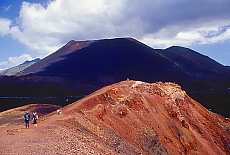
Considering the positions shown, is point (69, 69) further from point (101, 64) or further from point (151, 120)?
point (151, 120)

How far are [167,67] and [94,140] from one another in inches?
4016

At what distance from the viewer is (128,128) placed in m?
25.9

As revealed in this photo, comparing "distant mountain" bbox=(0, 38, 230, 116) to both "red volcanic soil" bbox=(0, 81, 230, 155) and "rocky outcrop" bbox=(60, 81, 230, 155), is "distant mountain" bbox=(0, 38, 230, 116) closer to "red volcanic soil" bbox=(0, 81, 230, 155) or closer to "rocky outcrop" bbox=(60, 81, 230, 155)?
"rocky outcrop" bbox=(60, 81, 230, 155)

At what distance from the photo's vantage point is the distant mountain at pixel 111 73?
285 feet

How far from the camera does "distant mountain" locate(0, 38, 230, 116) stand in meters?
86.9

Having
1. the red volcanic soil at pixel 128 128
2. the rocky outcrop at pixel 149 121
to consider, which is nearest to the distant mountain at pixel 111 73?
the rocky outcrop at pixel 149 121

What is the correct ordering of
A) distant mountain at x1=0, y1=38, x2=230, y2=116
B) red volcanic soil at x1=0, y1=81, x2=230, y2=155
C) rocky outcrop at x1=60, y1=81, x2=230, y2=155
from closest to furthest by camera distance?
red volcanic soil at x1=0, y1=81, x2=230, y2=155
rocky outcrop at x1=60, y1=81, x2=230, y2=155
distant mountain at x1=0, y1=38, x2=230, y2=116

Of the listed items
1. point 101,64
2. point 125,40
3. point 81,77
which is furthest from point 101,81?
point 125,40

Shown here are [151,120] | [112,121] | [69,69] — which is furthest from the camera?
[69,69]

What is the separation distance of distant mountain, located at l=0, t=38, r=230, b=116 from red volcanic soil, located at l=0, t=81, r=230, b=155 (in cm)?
4025

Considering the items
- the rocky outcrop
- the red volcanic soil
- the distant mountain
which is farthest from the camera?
the distant mountain

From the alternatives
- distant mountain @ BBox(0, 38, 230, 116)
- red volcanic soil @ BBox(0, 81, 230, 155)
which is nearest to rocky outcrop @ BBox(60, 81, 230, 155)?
red volcanic soil @ BBox(0, 81, 230, 155)

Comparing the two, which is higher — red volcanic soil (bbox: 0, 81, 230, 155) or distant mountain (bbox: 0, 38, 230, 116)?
distant mountain (bbox: 0, 38, 230, 116)

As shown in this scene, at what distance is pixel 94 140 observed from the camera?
66.1 feet
